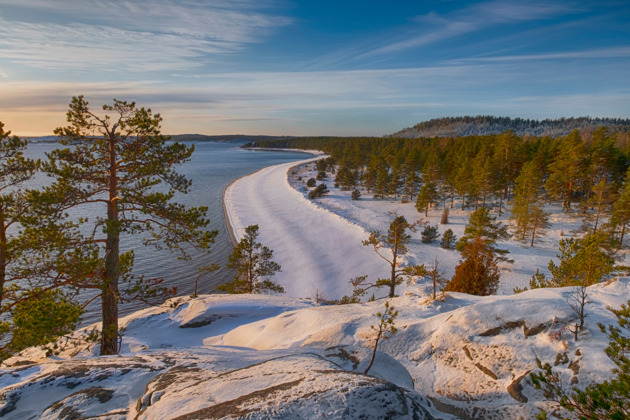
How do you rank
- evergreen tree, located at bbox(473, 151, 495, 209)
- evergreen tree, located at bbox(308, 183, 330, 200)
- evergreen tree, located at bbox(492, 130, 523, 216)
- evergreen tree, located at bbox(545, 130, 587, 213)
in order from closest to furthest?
evergreen tree, located at bbox(545, 130, 587, 213)
evergreen tree, located at bbox(473, 151, 495, 209)
evergreen tree, located at bbox(492, 130, 523, 216)
evergreen tree, located at bbox(308, 183, 330, 200)

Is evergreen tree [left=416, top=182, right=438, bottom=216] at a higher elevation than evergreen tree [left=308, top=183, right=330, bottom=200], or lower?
higher

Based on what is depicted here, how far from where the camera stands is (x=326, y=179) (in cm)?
8650

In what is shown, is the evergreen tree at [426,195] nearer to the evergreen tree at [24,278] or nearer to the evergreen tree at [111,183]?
the evergreen tree at [111,183]

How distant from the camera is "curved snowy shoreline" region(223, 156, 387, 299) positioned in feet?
91.2

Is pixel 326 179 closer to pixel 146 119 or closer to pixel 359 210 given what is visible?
pixel 359 210

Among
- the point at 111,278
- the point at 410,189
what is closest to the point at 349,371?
the point at 111,278

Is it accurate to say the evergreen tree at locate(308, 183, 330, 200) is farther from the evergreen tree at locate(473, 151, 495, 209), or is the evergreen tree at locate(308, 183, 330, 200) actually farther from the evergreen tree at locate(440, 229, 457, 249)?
the evergreen tree at locate(440, 229, 457, 249)

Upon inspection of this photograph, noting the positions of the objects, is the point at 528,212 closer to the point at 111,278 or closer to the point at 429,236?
the point at 429,236

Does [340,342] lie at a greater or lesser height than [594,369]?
lesser

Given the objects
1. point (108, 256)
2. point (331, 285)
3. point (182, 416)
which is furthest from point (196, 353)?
point (331, 285)

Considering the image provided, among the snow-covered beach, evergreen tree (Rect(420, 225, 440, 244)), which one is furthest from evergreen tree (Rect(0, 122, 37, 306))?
evergreen tree (Rect(420, 225, 440, 244))

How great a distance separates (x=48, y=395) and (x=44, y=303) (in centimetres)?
373

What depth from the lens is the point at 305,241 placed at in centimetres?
3688

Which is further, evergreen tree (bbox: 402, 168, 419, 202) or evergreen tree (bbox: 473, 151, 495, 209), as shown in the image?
evergreen tree (bbox: 402, 168, 419, 202)
